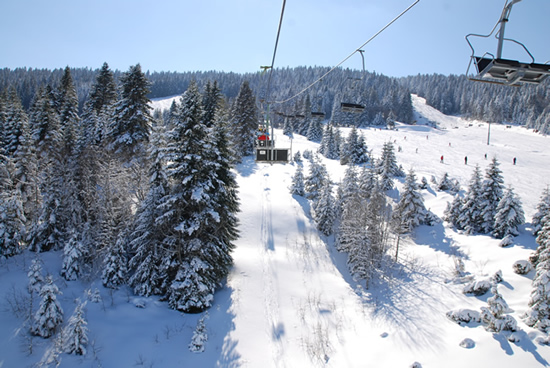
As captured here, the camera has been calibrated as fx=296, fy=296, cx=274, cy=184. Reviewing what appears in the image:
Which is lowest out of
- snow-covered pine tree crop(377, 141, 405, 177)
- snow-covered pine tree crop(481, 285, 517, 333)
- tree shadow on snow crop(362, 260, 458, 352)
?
tree shadow on snow crop(362, 260, 458, 352)

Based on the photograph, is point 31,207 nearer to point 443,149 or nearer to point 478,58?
point 478,58

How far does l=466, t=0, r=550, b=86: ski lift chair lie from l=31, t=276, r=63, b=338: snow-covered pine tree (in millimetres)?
19126

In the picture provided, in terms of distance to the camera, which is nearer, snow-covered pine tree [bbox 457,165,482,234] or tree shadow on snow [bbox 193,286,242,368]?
tree shadow on snow [bbox 193,286,242,368]

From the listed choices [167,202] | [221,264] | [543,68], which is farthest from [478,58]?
[221,264]

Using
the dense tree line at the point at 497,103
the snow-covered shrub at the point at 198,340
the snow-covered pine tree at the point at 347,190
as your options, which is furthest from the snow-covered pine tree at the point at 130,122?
the dense tree line at the point at 497,103

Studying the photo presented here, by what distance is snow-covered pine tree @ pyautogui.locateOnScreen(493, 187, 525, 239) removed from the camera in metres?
26.4

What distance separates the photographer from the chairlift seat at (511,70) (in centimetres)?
494

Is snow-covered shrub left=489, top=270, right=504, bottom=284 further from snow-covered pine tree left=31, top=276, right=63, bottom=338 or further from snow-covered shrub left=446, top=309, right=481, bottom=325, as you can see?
snow-covered pine tree left=31, top=276, right=63, bottom=338

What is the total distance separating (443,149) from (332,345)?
6124cm

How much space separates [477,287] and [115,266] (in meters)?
26.2

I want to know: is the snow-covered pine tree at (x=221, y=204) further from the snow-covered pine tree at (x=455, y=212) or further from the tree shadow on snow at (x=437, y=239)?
the snow-covered pine tree at (x=455, y=212)

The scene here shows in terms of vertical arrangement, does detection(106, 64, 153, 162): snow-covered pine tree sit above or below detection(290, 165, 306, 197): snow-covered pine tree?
above

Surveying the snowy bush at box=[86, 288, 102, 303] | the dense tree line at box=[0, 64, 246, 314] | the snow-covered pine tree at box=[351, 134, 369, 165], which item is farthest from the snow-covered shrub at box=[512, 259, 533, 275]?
the snow-covered pine tree at box=[351, 134, 369, 165]

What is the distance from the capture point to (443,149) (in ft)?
217
